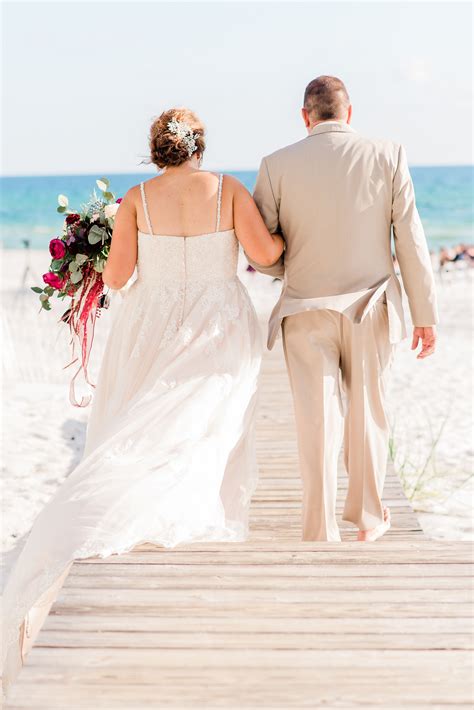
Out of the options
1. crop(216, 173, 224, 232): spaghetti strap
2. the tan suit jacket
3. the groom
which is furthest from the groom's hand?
crop(216, 173, 224, 232): spaghetti strap

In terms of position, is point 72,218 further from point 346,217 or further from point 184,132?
point 346,217

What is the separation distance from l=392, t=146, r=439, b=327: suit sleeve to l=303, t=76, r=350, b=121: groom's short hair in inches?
12.4

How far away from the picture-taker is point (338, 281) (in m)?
3.69

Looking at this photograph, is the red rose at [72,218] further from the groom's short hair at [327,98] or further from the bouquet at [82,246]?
the groom's short hair at [327,98]

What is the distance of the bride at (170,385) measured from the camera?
302 centimetres

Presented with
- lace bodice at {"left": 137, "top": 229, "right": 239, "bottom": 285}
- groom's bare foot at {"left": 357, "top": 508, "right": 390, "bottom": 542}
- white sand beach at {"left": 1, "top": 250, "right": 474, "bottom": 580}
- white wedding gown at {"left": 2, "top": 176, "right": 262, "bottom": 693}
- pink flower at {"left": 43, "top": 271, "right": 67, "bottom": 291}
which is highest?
lace bodice at {"left": 137, "top": 229, "right": 239, "bottom": 285}

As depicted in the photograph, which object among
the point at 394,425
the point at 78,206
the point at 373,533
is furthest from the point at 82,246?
the point at 78,206

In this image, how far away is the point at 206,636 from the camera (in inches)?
96.7

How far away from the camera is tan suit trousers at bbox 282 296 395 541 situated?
3734 millimetres

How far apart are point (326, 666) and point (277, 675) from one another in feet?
0.45

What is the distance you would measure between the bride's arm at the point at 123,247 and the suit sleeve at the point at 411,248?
3.60 feet

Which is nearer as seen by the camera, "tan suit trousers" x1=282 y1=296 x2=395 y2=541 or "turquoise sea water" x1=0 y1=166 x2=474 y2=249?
"tan suit trousers" x1=282 y1=296 x2=395 y2=541

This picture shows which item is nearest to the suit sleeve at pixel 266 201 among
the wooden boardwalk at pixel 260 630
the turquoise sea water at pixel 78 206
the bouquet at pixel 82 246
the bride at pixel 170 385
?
the bride at pixel 170 385

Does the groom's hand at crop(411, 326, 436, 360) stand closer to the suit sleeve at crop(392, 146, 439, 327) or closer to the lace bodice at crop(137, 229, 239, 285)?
the suit sleeve at crop(392, 146, 439, 327)
